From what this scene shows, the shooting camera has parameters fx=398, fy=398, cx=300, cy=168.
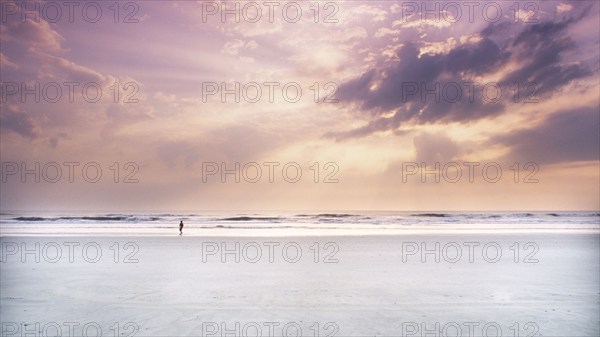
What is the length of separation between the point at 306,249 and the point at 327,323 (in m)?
12.9

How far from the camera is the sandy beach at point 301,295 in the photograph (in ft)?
26.8

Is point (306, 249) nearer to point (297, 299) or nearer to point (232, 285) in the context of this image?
point (232, 285)

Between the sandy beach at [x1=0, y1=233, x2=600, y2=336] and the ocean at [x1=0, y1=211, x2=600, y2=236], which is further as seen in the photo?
the ocean at [x1=0, y1=211, x2=600, y2=236]

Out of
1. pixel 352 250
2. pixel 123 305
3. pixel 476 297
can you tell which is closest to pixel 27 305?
pixel 123 305

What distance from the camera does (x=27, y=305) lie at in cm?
974

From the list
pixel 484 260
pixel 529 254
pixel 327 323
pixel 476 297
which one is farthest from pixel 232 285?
pixel 529 254

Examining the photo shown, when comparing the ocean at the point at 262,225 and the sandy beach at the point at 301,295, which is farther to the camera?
the ocean at the point at 262,225

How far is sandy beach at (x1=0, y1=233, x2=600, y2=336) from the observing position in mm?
8164

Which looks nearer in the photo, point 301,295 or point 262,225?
point 301,295

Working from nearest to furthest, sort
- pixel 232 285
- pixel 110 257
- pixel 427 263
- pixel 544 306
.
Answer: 1. pixel 544 306
2. pixel 232 285
3. pixel 427 263
4. pixel 110 257

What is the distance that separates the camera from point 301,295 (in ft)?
34.9

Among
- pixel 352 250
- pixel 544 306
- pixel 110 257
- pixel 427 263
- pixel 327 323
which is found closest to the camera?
pixel 327 323

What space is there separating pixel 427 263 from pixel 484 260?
2.81m

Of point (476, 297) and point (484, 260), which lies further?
point (484, 260)
